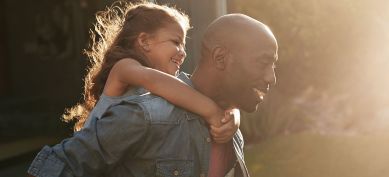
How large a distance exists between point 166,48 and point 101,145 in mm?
1270

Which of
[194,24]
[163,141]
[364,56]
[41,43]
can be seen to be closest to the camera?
[163,141]

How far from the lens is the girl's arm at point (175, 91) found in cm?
283

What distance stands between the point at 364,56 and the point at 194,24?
18.7 ft

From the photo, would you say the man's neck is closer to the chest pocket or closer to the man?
the man

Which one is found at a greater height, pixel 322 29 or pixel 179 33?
pixel 179 33

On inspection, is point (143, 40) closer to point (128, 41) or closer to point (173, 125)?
point (128, 41)

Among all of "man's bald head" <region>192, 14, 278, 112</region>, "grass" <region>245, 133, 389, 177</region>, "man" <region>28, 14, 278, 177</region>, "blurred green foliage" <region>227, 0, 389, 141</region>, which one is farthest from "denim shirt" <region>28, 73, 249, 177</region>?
"blurred green foliage" <region>227, 0, 389, 141</region>

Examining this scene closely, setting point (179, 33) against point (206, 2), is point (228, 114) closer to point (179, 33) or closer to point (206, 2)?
point (179, 33)

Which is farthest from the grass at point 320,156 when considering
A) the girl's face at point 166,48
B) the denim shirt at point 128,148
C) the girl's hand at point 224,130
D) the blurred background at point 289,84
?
the denim shirt at point 128,148

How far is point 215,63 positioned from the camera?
9.27 ft

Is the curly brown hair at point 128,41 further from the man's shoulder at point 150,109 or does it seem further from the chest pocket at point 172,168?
the chest pocket at point 172,168

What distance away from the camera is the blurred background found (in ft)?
29.6

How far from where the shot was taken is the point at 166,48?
384 centimetres

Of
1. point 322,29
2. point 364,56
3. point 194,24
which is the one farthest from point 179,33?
→ point 364,56
